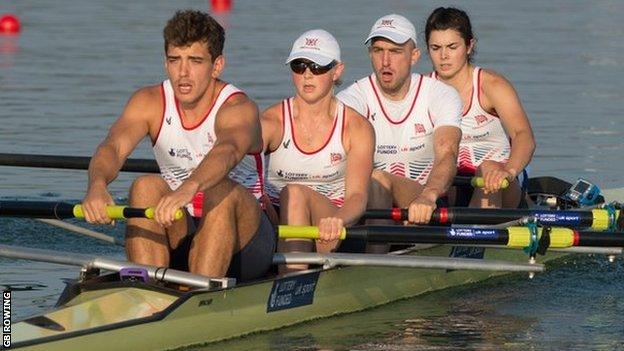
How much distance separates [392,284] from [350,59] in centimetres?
1221

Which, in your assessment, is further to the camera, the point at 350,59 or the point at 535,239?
the point at 350,59

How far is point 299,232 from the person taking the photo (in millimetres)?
8930

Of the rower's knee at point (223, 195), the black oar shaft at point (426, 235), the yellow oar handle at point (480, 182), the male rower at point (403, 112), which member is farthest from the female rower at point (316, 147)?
the yellow oar handle at point (480, 182)

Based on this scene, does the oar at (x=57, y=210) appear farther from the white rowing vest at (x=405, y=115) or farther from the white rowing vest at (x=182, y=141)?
the white rowing vest at (x=405, y=115)

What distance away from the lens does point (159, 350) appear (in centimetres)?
805

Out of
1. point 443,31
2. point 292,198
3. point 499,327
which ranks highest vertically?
point 443,31

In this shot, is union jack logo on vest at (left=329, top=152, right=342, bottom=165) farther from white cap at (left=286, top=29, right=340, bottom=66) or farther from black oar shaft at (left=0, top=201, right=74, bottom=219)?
black oar shaft at (left=0, top=201, right=74, bottom=219)

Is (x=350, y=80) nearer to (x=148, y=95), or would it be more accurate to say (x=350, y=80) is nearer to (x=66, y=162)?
(x=66, y=162)

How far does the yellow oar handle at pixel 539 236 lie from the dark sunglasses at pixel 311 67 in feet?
4.37

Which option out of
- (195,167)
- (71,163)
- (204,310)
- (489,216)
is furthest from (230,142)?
(71,163)

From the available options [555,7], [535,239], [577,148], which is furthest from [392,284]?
[555,7]

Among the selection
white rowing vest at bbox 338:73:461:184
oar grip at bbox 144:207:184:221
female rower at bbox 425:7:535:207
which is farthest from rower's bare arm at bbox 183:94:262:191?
female rower at bbox 425:7:535:207

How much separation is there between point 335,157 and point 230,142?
111 centimetres

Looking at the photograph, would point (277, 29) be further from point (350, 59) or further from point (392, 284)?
point (392, 284)
